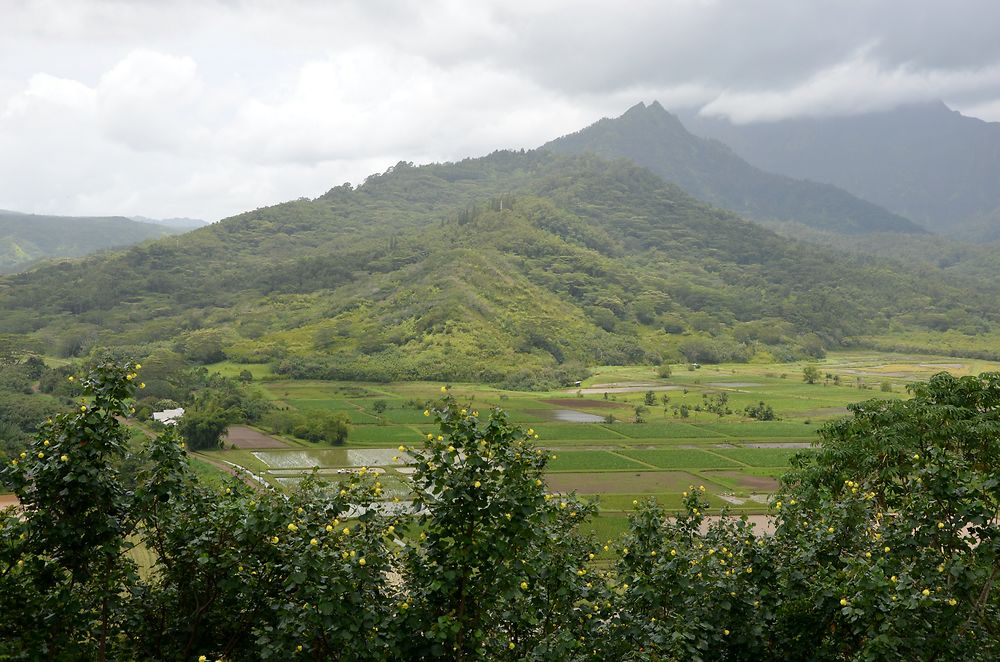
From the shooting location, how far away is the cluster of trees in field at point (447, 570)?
23.4 ft

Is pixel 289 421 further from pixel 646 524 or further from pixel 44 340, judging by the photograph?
pixel 44 340

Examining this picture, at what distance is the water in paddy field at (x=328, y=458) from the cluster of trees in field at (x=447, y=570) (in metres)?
39.5

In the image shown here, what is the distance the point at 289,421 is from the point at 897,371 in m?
87.2

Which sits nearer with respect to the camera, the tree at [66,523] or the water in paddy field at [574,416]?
the tree at [66,523]

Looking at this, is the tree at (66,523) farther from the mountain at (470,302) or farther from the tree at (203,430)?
the mountain at (470,302)

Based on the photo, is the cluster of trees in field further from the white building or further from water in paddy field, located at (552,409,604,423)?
water in paddy field, located at (552,409,604,423)

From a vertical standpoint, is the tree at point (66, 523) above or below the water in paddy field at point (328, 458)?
above

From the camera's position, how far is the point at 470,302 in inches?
4621

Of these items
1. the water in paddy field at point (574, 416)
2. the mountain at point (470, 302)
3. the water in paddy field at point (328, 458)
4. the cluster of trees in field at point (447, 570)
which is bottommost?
the water in paddy field at point (328, 458)

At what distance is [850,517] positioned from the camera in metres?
8.73

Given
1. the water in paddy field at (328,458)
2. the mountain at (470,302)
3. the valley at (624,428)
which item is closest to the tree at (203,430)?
the valley at (624,428)

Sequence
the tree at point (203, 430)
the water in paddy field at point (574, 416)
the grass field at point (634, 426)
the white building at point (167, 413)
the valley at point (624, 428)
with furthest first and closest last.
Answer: the water in paddy field at point (574, 416) → the white building at point (167, 413) → the tree at point (203, 430) → the grass field at point (634, 426) → the valley at point (624, 428)

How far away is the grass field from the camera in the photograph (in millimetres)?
44750

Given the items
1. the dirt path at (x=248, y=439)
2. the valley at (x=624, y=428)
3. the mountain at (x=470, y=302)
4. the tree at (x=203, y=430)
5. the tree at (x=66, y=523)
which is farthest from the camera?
the mountain at (x=470, y=302)
